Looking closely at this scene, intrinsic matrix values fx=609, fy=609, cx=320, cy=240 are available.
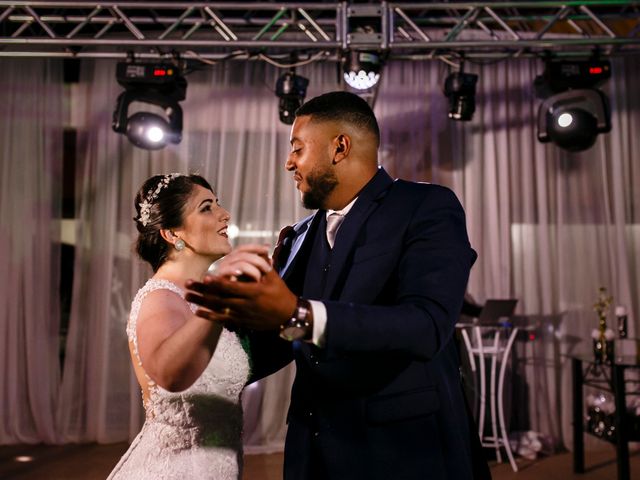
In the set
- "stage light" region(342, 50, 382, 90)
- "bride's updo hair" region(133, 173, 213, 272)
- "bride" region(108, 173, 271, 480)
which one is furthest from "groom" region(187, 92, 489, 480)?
"stage light" region(342, 50, 382, 90)

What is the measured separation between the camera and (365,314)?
1166 millimetres

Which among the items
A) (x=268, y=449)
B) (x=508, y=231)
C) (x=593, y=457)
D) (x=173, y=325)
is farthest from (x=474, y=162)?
(x=173, y=325)

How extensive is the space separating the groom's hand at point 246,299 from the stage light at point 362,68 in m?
3.60

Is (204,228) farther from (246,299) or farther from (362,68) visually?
(362,68)

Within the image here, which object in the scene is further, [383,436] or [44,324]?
[44,324]

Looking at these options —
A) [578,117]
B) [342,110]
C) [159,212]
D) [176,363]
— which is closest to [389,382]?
[176,363]

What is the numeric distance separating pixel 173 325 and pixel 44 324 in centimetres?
466

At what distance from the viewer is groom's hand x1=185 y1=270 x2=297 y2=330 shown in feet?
3.46

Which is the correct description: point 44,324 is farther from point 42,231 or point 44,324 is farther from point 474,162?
point 474,162

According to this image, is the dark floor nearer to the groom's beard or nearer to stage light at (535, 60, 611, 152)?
stage light at (535, 60, 611, 152)

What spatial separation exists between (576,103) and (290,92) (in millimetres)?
2293

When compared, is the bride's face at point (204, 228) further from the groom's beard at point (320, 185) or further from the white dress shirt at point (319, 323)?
the white dress shirt at point (319, 323)

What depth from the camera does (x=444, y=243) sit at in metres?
1.37

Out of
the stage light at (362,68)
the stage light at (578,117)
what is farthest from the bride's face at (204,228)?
the stage light at (578,117)
